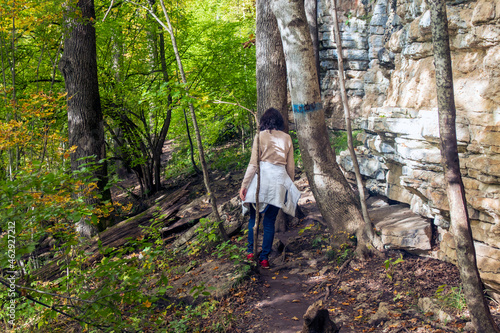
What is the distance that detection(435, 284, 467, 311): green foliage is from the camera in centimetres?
340

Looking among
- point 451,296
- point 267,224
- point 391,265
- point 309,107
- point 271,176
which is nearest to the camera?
point 451,296

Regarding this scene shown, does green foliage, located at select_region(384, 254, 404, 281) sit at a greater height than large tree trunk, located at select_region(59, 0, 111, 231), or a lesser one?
lesser

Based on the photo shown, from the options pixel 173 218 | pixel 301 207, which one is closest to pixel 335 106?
pixel 301 207

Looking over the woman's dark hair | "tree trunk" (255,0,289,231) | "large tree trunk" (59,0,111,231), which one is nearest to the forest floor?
the woman's dark hair

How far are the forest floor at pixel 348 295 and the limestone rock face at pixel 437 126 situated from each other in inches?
18.6

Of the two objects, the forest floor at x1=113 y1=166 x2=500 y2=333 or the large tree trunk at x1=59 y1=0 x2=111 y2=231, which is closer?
the forest floor at x1=113 y1=166 x2=500 y2=333

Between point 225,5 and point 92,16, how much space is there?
485 inches

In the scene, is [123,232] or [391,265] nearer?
[391,265]

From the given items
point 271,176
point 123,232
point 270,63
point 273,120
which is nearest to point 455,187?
point 271,176

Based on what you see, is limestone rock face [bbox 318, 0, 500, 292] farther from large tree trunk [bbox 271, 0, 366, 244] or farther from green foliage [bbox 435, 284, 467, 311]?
large tree trunk [bbox 271, 0, 366, 244]

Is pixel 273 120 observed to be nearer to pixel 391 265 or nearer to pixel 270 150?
pixel 270 150

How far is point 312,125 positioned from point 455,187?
256 centimetres

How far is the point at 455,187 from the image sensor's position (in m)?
2.84

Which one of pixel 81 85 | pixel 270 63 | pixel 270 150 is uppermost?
pixel 81 85
